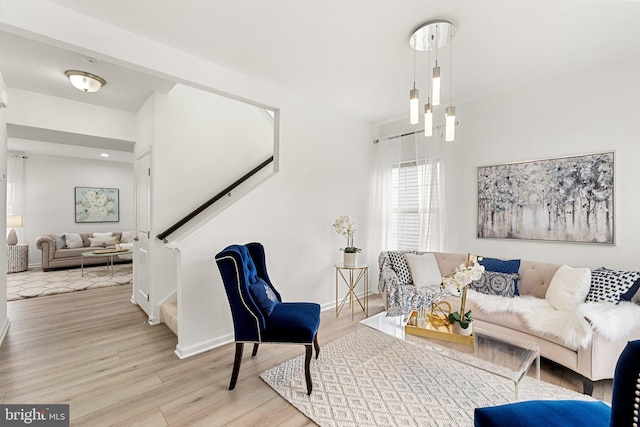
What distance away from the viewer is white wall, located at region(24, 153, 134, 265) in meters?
6.32

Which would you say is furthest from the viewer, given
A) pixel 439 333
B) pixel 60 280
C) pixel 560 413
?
pixel 60 280

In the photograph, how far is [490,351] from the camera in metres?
1.89

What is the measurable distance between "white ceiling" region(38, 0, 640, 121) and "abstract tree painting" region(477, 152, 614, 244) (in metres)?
0.92

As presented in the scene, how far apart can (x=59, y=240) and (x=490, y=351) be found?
320 inches

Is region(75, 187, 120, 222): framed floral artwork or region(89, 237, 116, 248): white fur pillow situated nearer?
region(89, 237, 116, 248): white fur pillow

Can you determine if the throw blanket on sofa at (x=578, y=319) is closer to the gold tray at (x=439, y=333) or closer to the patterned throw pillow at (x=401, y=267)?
the gold tray at (x=439, y=333)

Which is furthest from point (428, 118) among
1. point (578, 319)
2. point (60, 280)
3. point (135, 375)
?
point (60, 280)

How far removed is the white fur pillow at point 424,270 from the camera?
10.5 feet

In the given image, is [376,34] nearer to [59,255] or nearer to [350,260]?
[350,260]

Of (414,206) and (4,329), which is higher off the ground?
(414,206)

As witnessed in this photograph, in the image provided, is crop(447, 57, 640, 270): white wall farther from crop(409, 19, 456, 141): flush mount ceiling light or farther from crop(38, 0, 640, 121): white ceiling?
crop(409, 19, 456, 141): flush mount ceiling light

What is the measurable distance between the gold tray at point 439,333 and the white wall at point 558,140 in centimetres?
169

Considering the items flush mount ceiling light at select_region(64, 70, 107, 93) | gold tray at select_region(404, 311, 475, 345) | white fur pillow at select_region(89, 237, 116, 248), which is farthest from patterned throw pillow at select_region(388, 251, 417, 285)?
white fur pillow at select_region(89, 237, 116, 248)

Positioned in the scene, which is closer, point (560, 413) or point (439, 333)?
point (560, 413)
